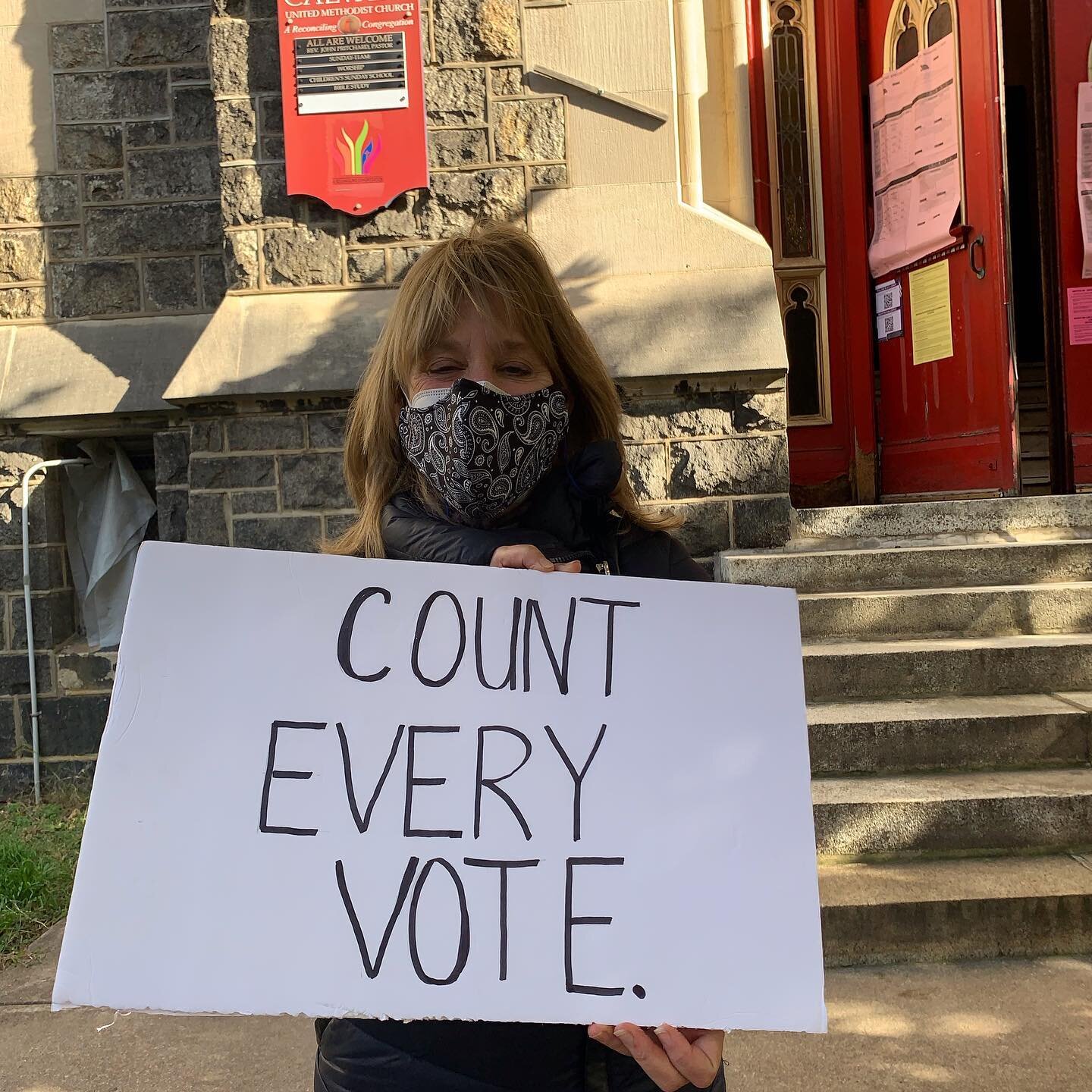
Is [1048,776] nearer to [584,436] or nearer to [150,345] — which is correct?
[584,436]

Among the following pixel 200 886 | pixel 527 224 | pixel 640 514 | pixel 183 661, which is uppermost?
pixel 527 224

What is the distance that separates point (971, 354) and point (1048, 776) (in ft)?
7.58

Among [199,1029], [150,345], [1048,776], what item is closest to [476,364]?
[199,1029]

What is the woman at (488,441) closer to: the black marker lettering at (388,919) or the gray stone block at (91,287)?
the black marker lettering at (388,919)

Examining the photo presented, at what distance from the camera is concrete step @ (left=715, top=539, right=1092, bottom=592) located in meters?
4.13

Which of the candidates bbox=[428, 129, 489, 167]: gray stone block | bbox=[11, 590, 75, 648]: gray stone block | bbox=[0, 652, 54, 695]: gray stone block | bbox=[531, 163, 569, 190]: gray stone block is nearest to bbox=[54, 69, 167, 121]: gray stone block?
bbox=[428, 129, 489, 167]: gray stone block

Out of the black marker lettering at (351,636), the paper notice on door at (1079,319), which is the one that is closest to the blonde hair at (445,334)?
the black marker lettering at (351,636)

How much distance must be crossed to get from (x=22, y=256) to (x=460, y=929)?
4.96 m

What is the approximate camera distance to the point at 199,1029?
278 cm

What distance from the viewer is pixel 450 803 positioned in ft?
3.79

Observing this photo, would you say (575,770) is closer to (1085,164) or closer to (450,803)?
(450,803)

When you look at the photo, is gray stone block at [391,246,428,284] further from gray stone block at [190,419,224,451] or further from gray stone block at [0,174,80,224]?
gray stone block at [0,174,80,224]

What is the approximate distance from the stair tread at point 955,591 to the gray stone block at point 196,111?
3675 millimetres

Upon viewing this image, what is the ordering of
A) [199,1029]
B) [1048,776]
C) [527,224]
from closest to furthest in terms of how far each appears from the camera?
[199,1029] < [1048,776] < [527,224]
